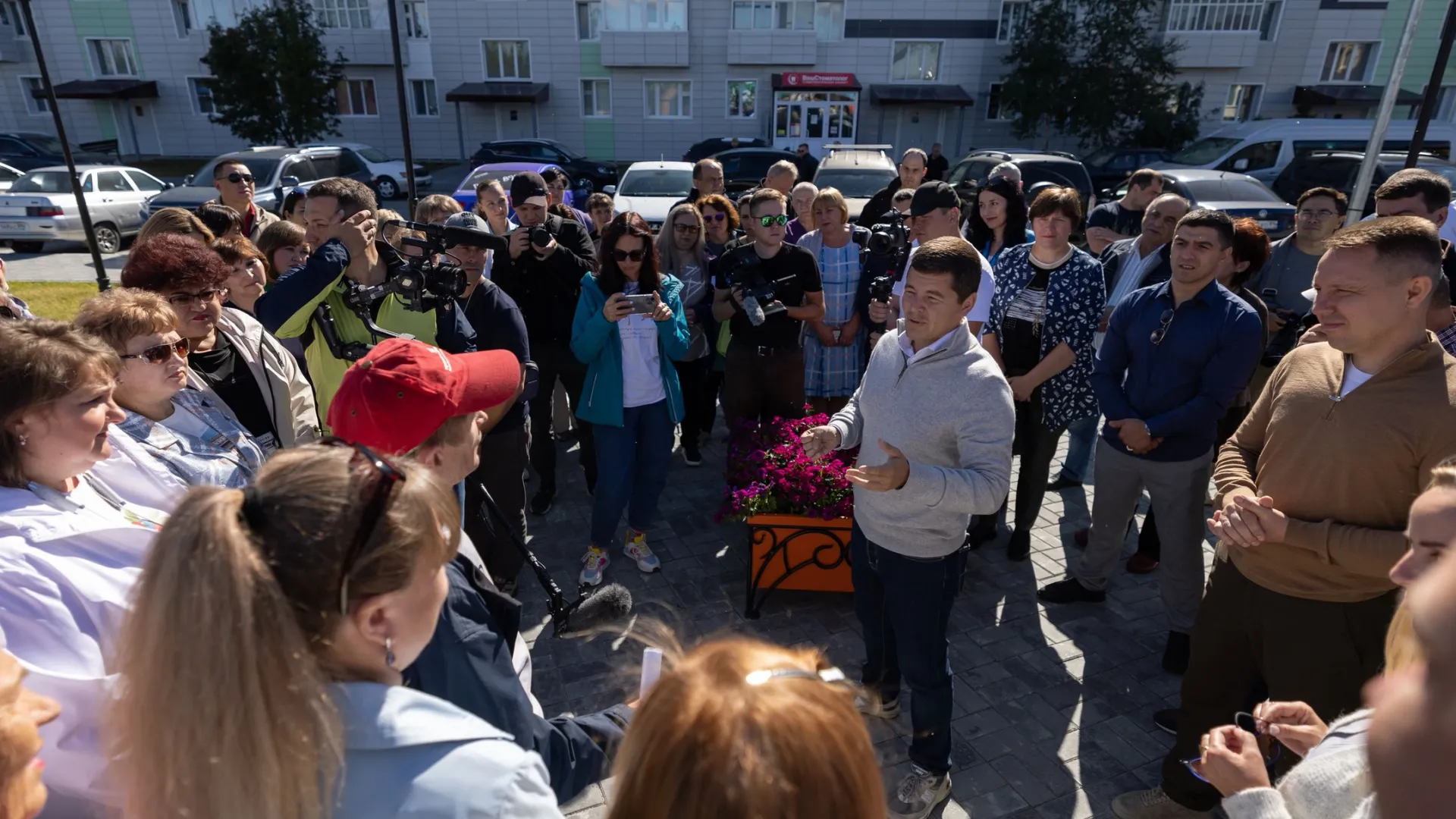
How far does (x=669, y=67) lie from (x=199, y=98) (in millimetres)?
17877

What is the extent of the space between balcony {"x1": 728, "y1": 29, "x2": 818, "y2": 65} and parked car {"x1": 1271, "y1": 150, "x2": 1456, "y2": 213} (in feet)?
56.1

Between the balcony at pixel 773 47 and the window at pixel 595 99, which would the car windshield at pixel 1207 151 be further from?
the window at pixel 595 99

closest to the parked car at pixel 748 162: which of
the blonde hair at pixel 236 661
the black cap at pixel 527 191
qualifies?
the black cap at pixel 527 191

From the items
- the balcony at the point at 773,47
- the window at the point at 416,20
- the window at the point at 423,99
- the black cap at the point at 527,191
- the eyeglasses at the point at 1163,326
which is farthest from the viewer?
the window at the point at 423,99

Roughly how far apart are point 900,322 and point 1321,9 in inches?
1335

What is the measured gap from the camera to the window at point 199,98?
2817cm

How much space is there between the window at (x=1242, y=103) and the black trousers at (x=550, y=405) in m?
31.6

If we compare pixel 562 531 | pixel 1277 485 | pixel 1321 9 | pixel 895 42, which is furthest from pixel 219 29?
pixel 1321 9

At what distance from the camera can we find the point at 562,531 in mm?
4824

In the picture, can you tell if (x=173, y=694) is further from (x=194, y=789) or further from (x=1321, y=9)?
(x=1321, y=9)

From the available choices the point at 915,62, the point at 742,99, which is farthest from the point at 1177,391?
the point at 915,62

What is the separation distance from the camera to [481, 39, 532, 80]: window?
28.0 metres

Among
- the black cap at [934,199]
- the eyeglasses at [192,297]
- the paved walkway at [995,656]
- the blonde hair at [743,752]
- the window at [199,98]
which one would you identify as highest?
the window at [199,98]

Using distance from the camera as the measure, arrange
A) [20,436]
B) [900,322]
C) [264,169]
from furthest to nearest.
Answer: [264,169] < [900,322] < [20,436]
